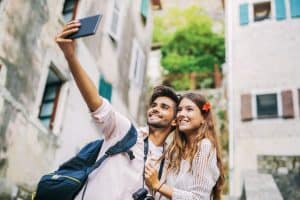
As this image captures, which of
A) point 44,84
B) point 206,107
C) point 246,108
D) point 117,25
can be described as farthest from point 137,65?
point 206,107

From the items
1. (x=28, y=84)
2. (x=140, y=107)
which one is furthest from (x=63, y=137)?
(x=140, y=107)

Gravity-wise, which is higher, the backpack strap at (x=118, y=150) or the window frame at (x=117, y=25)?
the window frame at (x=117, y=25)

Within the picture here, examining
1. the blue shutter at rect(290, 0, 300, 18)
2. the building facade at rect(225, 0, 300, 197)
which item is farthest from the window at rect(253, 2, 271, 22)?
the blue shutter at rect(290, 0, 300, 18)

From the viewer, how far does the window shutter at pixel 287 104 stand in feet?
25.5

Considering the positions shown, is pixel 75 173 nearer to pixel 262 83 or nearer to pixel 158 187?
pixel 158 187

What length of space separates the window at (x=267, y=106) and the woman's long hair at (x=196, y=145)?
6.49 m

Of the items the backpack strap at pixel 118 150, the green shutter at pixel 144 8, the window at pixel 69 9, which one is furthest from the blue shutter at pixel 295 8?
the backpack strap at pixel 118 150

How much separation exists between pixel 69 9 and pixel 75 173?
4.85m

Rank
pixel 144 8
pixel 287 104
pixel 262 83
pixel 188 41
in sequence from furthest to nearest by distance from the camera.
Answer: pixel 188 41 < pixel 144 8 < pixel 262 83 < pixel 287 104

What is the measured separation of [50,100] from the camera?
5.48 meters

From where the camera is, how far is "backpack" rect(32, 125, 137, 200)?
1.69 meters

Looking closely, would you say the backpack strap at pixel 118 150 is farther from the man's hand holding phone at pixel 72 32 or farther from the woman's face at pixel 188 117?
the man's hand holding phone at pixel 72 32

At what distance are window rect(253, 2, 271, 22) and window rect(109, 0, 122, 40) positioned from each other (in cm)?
347

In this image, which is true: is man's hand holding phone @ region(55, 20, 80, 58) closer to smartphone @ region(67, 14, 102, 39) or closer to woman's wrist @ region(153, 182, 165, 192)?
smartphone @ region(67, 14, 102, 39)
